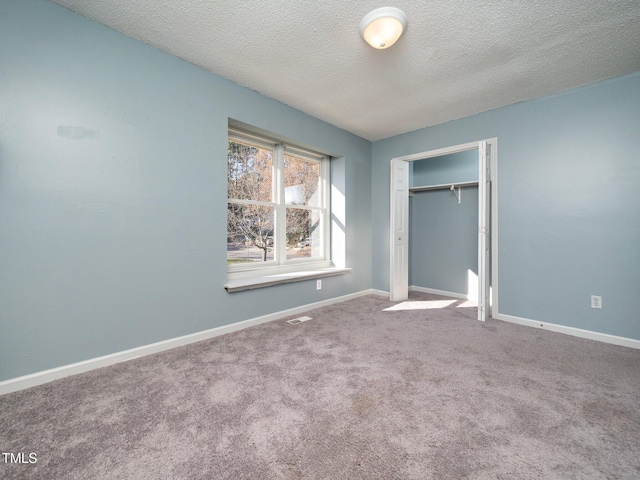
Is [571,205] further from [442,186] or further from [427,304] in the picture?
[427,304]

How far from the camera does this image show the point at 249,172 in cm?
325

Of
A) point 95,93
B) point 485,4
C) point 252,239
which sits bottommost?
point 252,239

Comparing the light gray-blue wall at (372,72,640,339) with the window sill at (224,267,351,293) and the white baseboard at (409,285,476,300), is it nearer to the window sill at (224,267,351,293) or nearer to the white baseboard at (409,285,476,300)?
the white baseboard at (409,285,476,300)

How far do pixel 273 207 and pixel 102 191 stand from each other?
178 centimetres

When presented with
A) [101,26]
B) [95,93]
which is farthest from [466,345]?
[101,26]

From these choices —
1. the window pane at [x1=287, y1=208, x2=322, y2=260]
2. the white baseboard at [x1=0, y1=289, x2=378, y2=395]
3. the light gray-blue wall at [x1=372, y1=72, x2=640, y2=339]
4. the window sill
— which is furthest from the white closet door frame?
the white baseboard at [x1=0, y1=289, x2=378, y2=395]

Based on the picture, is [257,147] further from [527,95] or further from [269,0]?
[527,95]

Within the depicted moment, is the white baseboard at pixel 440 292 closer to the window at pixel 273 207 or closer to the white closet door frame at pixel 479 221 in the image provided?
the white closet door frame at pixel 479 221

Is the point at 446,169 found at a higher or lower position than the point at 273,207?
higher

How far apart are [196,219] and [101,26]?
5.07ft

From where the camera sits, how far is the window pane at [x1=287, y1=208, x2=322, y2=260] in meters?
3.73

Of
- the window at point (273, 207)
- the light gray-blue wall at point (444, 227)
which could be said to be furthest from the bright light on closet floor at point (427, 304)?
the window at point (273, 207)

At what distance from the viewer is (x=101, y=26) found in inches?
77.9

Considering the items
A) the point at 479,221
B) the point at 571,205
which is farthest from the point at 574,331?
the point at 479,221
